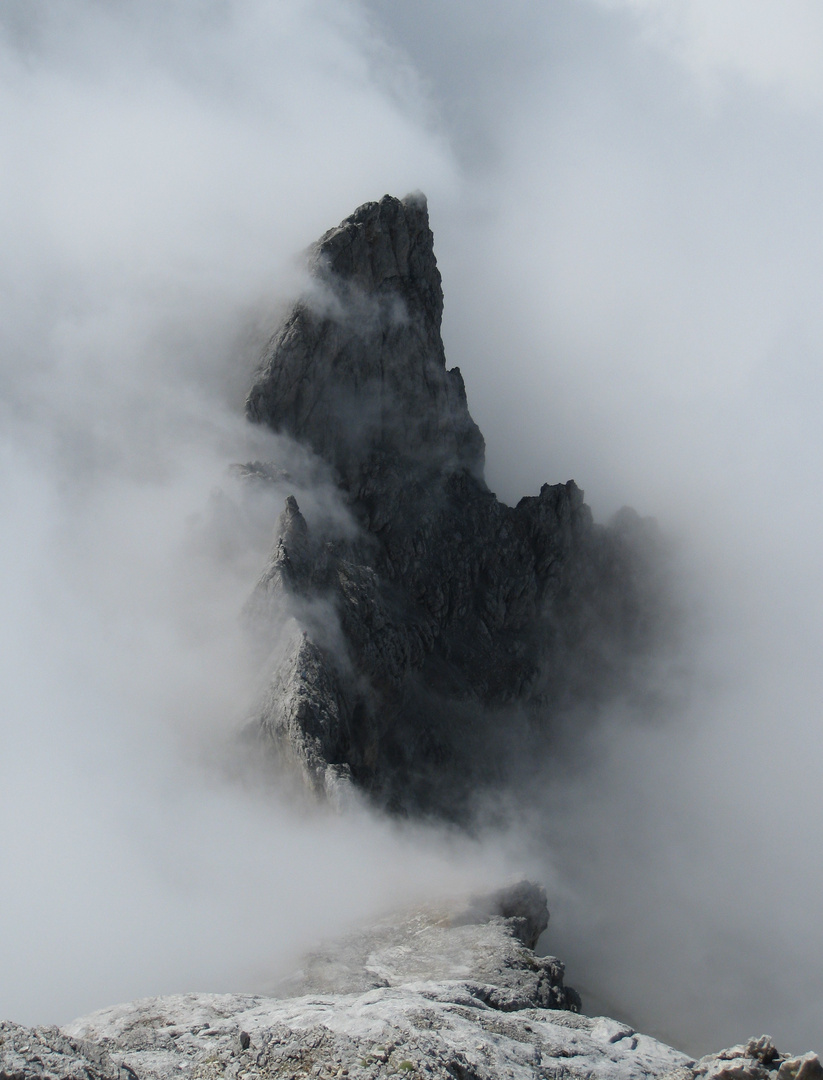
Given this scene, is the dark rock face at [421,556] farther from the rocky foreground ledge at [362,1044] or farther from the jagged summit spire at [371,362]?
the rocky foreground ledge at [362,1044]

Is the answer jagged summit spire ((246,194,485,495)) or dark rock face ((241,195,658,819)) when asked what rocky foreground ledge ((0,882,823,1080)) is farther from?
jagged summit spire ((246,194,485,495))

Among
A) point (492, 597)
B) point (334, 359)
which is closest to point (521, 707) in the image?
point (492, 597)

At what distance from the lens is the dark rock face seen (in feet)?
331

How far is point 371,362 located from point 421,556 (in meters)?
24.0

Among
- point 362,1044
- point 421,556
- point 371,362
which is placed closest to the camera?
point 362,1044

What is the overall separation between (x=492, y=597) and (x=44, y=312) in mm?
66995

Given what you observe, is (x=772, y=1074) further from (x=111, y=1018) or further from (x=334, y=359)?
(x=334, y=359)

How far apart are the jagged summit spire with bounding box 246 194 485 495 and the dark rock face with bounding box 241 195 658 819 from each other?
0.22 metres

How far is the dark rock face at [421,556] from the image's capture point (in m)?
101

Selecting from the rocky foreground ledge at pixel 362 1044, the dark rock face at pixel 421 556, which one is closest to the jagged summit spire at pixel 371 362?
the dark rock face at pixel 421 556

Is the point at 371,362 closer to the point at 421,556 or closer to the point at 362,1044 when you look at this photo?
the point at 421,556

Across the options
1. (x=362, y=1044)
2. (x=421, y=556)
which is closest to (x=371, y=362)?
(x=421, y=556)

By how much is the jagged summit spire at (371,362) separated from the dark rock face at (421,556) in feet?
0.72

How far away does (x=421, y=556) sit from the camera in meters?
124
